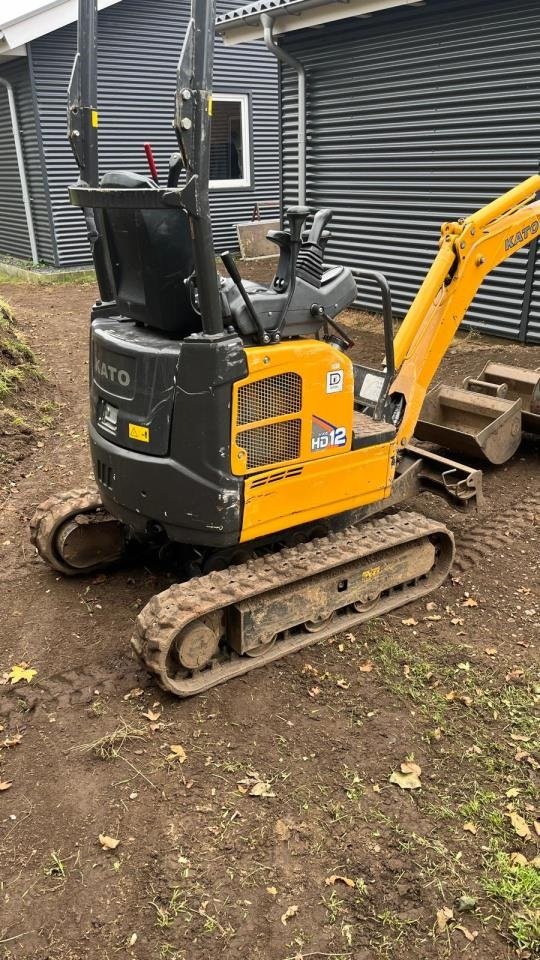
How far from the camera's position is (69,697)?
3641mm

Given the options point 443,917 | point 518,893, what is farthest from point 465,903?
point 518,893

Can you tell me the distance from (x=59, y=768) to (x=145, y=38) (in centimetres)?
1390

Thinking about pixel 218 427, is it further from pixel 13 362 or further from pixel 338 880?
pixel 13 362

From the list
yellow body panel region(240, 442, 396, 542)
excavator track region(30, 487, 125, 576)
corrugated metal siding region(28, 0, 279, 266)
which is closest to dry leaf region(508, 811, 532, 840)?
yellow body panel region(240, 442, 396, 542)

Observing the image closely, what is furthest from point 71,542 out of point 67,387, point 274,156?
point 274,156

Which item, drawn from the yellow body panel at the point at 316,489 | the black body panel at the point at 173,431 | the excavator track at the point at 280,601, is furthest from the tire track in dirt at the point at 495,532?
the black body panel at the point at 173,431

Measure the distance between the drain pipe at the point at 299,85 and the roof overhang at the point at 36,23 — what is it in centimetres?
411

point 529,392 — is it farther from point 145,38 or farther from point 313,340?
point 145,38

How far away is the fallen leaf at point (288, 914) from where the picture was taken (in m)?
2.57

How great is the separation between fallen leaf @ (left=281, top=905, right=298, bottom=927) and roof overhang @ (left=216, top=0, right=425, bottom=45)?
8.58 m

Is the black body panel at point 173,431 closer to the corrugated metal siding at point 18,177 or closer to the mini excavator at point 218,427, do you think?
the mini excavator at point 218,427

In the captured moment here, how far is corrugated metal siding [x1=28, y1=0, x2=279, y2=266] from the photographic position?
510 inches

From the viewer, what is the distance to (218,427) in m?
3.36

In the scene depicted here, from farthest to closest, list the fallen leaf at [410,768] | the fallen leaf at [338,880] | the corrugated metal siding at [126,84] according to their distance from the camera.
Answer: the corrugated metal siding at [126,84] → the fallen leaf at [410,768] → the fallen leaf at [338,880]
